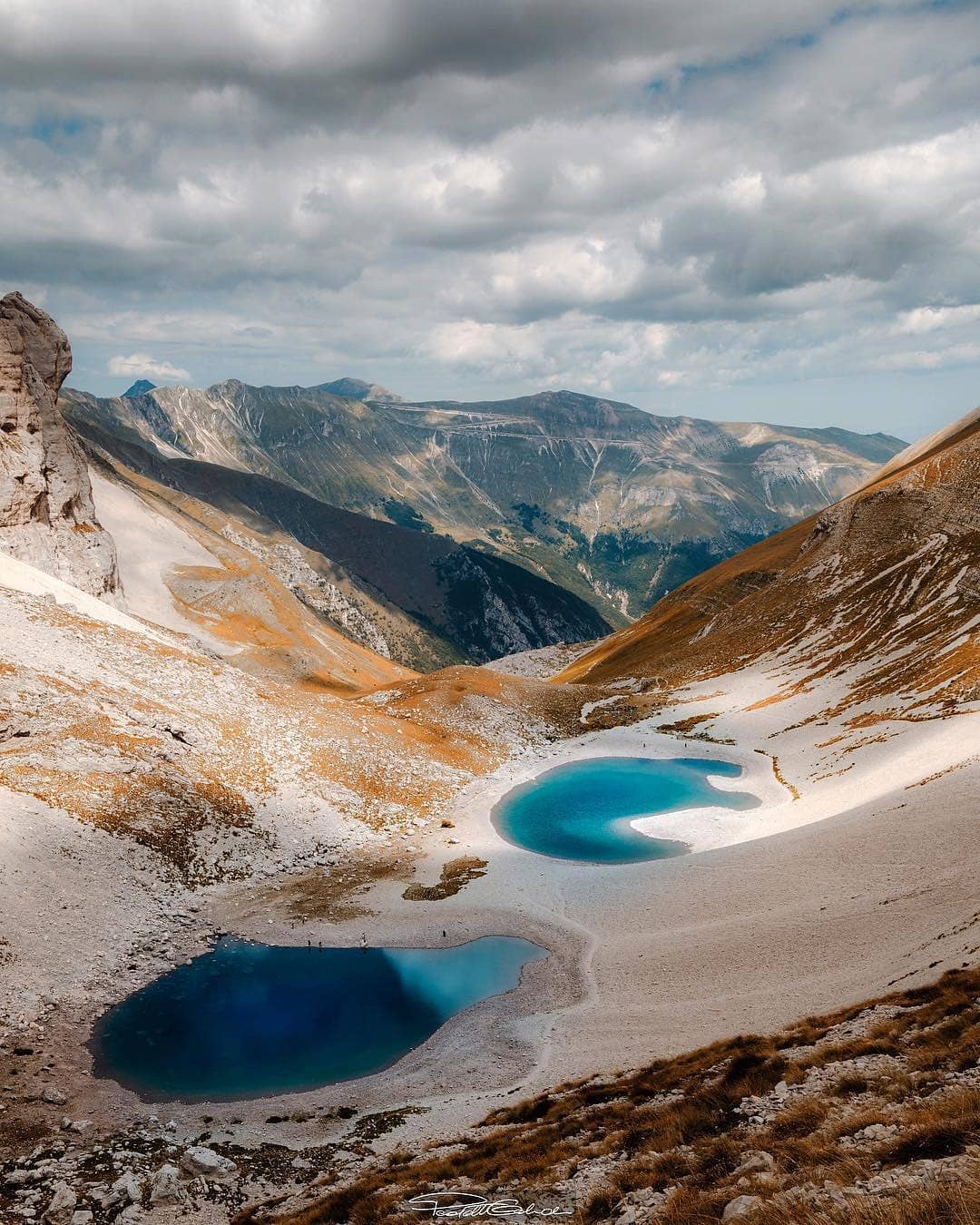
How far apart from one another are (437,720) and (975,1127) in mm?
79737

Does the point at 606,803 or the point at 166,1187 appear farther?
the point at 606,803

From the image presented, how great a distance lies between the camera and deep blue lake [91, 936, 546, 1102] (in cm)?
3356

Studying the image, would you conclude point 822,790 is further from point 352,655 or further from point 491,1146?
point 352,655

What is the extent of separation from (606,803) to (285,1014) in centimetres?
4340

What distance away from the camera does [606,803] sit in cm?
7562

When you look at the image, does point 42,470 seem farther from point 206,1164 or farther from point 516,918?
point 206,1164

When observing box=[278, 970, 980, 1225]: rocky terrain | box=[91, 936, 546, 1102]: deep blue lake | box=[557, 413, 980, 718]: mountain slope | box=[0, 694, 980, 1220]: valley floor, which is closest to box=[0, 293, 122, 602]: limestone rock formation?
box=[0, 694, 980, 1220]: valley floor

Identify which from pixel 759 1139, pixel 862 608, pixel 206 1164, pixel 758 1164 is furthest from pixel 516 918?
pixel 862 608

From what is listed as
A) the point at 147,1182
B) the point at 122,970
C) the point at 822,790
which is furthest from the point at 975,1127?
the point at 822,790

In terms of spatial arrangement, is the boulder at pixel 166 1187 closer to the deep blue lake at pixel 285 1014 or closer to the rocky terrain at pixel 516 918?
the rocky terrain at pixel 516 918

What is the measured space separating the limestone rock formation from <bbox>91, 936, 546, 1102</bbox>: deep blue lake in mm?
72817

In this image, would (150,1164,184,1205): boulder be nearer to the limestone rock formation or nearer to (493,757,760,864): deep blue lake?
(493,757,760,864): deep blue lake

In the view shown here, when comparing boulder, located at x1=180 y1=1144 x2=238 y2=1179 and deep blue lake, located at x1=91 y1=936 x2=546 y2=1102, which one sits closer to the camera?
boulder, located at x1=180 y1=1144 x2=238 y2=1179

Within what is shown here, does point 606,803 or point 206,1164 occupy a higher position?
point 606,803
